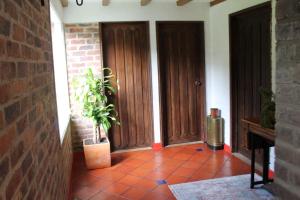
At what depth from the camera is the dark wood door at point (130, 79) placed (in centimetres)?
451

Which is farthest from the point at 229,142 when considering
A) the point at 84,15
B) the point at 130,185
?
the point at 84,15

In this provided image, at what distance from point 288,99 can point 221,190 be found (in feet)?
6.76

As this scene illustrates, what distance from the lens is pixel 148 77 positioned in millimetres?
4648

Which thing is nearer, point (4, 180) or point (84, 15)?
point (4, 180)

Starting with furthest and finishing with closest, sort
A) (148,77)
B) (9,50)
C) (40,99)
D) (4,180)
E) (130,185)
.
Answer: (148,77) → (130,185) → (40,99) → (9,50) → (4,180)

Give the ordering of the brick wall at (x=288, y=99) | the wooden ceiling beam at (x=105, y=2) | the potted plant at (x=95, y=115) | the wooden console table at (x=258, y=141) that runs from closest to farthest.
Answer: the brick wall at (x=288, y=99)
the wooden console table at (x=258, y=141)
the potted plant at (x=95, y=115)
the wooden ceiling beam at (x=105, y=2)

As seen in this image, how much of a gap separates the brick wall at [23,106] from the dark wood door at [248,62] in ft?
8.70

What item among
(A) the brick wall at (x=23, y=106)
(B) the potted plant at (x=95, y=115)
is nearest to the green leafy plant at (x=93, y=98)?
(B) the potted plant at (x=95, y=115)

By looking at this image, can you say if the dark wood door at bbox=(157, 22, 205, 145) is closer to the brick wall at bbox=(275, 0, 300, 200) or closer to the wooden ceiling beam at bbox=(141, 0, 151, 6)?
the wooden ceiling beam at bbox=(141, 0, 151, 6)

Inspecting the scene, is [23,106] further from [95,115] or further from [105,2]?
[105,2]

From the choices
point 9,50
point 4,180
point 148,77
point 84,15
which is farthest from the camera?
point 148,77

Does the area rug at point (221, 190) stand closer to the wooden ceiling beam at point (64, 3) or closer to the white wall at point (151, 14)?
the white wall at point (151, 14)

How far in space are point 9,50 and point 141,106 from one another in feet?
12.0

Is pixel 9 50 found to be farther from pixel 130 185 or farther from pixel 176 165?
pixel 176 165
